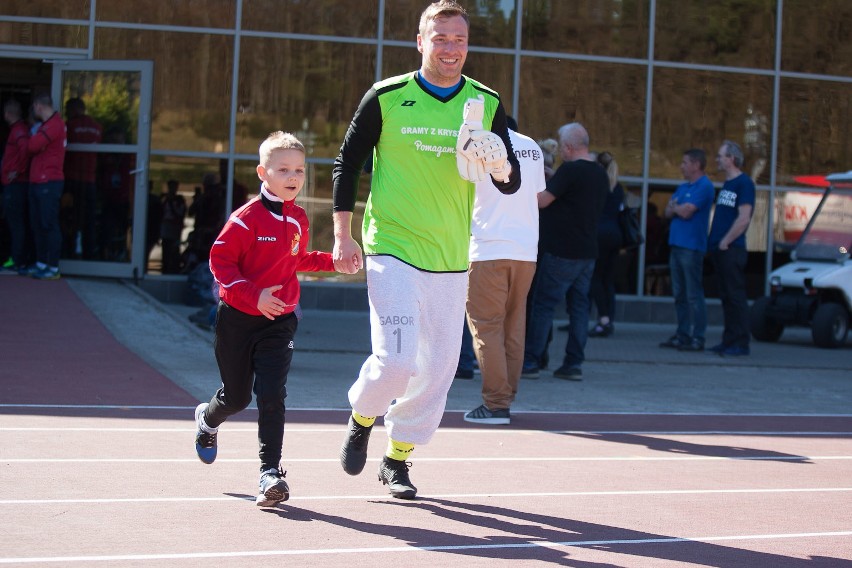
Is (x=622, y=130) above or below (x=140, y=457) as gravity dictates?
above

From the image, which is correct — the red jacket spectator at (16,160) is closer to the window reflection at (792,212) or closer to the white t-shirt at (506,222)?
the white t-shirt at (506,222)

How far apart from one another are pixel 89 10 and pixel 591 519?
1192 centimetres

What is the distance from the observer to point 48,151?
46.6 ft

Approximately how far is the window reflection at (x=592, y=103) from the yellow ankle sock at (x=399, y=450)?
1111 cm

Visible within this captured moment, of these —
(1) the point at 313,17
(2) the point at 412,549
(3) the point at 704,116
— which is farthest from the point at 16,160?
(2) the point at 412,549

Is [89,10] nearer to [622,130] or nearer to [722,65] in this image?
[622,130]

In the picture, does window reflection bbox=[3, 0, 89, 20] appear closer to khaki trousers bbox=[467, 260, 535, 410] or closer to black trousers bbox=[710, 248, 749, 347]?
black trousers bbox=[710, 248, 749, 347]

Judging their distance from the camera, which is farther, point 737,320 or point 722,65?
point 722,65

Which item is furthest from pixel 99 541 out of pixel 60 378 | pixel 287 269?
pixel 60 378

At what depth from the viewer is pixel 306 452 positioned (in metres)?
7.23

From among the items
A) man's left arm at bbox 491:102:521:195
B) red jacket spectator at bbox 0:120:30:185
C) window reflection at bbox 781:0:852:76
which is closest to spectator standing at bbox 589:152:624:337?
window reflection at bbox 781:0:852:76

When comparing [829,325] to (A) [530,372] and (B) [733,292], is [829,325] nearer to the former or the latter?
(B) [733,292]

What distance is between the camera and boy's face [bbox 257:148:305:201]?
19.3ft

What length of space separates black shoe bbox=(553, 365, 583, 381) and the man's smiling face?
17.9 feet
